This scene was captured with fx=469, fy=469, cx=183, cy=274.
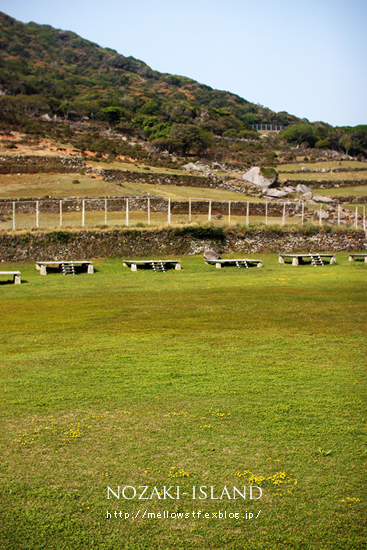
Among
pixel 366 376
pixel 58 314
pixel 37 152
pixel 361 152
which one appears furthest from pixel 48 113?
pixel 366 376

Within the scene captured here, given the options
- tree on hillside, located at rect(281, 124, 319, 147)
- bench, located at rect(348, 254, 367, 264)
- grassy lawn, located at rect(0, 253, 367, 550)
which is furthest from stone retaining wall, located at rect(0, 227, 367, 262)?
tree on hillside, located at rect(281, 124, 319, 147)

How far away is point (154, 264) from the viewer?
21.4 meters

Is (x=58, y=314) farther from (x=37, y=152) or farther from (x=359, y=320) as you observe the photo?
(x=37, y=152)

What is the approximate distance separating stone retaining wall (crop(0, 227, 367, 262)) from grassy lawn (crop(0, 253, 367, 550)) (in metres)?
12.0

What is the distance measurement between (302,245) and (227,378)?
Answer: 21980 mm

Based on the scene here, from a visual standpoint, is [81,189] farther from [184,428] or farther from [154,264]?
[184,428]

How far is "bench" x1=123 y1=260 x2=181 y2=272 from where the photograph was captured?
68.9 feet

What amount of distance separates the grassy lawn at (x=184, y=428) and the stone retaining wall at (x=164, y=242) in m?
12.0

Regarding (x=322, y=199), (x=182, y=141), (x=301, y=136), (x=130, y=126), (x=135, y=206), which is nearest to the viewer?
(x=135, y=206)

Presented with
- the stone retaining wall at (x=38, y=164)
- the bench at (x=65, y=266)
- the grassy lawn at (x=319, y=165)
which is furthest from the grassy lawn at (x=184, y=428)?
the grassy lawn at (x=319, y=165)

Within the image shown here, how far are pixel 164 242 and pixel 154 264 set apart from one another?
3.53 metres

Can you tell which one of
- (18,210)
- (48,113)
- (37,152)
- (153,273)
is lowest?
(153,273)

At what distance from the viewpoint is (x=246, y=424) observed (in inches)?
219

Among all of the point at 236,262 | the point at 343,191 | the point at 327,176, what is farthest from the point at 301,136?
the point at 236,262
